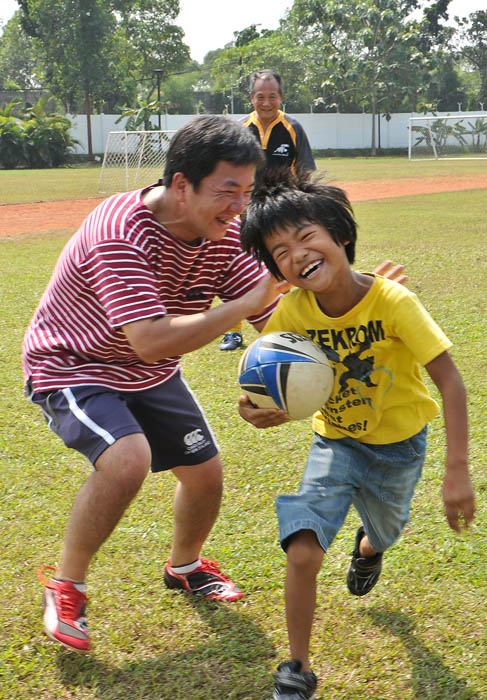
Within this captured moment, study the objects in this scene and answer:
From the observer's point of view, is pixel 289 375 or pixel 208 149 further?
pixel 208 149

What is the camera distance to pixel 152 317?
8.90ft

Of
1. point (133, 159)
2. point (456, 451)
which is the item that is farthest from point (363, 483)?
point (133, 159)

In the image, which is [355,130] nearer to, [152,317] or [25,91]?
[25,91]

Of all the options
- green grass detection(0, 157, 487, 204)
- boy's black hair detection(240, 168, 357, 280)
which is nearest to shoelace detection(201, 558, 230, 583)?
boy's black hair detection(240, 168, 357, 280)

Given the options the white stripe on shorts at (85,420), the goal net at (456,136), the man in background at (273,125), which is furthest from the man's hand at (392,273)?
the goal net at (456,136)

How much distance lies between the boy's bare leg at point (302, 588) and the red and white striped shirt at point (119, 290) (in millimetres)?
888

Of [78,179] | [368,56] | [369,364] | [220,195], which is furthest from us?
[368,56]

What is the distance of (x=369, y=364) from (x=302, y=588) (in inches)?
28.9

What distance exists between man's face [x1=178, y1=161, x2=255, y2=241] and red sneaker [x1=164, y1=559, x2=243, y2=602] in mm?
1378

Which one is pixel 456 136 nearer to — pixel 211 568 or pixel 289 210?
pixel 211 568

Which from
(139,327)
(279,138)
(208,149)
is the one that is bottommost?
(139,327)

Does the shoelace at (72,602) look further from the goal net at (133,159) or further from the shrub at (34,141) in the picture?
the shrub at (34,141)

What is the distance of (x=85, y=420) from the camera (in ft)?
9.23

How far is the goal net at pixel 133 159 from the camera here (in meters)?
19.7
